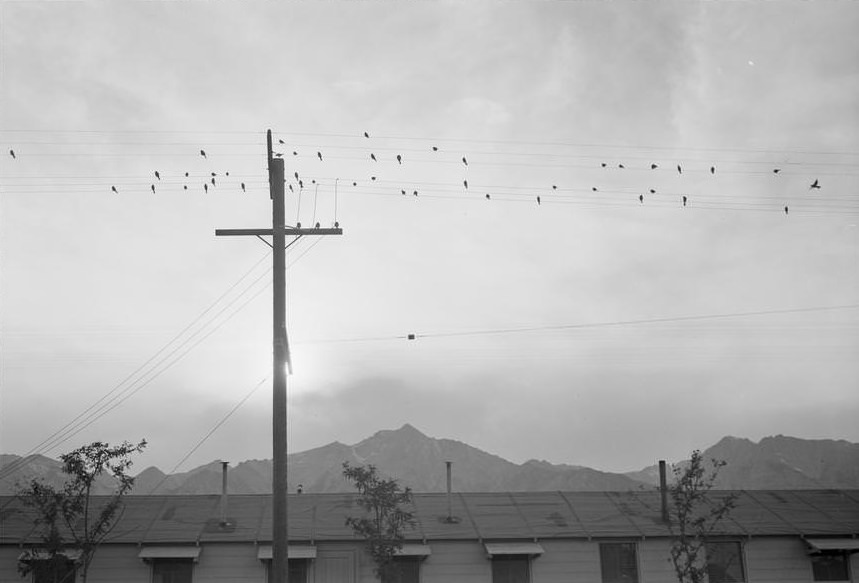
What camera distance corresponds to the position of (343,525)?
111 ft

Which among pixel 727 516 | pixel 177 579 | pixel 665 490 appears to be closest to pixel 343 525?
pixel 177 579

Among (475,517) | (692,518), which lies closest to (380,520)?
(475,517)

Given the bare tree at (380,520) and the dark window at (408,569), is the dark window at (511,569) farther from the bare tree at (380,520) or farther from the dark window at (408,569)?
the bare tree at (380,520)

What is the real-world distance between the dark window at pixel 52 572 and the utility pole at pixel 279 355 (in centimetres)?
1651

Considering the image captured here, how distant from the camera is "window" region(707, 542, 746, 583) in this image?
111 feet

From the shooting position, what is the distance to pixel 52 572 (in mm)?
30188

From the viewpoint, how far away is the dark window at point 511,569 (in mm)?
32812

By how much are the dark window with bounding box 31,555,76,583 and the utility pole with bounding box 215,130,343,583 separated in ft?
54.2

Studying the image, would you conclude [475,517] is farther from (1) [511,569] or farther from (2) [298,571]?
(2) [298,571]

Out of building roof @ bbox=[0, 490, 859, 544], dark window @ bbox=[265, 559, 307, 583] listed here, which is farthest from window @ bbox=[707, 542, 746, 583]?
dark window @ bbox=[265, 559, 307, 583]

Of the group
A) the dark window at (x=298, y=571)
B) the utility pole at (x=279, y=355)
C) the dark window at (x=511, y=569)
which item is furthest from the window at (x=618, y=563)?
the utility pole at (x=279, y=355)

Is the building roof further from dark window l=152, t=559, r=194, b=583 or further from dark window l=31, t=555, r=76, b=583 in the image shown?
dark window l=31, t=555, r=76, b=583

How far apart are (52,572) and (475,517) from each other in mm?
15496

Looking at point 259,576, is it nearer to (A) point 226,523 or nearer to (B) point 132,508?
(A) point 226,523
